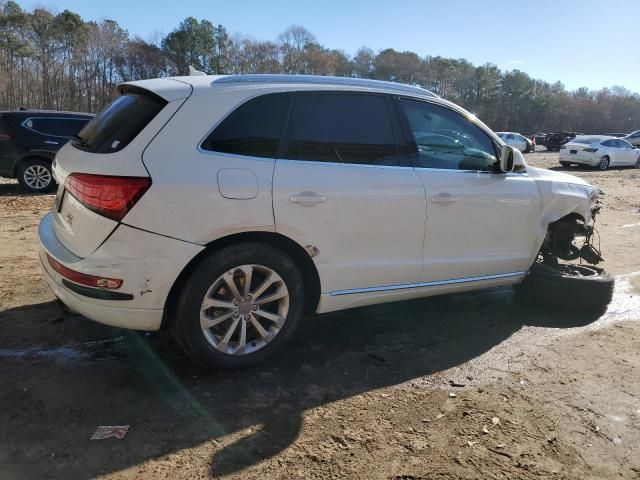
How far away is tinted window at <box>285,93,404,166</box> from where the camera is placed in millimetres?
3514

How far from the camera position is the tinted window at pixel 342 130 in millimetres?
3514

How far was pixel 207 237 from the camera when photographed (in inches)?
123

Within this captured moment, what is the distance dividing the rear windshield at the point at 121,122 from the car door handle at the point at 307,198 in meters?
0.99

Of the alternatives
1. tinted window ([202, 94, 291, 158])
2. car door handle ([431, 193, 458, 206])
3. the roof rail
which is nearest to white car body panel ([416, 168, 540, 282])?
car door handle ([431, 193, 458, 206])

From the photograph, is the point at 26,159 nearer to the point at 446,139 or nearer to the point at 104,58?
the point at 446,139

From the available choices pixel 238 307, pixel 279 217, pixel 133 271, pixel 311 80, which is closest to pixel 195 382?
pixel 238 307

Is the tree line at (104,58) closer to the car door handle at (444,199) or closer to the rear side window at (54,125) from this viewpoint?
the rear side window at (54,125)

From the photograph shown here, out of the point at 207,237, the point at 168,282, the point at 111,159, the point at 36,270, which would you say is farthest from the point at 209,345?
the point at 36,270

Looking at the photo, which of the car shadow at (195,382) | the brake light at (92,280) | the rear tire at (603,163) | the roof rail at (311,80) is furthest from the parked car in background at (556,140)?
the brake light at (92,280)

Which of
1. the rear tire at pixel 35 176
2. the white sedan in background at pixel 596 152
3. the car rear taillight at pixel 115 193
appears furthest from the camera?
the white sedan in background at pixel 596 152

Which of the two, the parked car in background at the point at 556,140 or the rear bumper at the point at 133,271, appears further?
the parked car in background at the point at 556,140

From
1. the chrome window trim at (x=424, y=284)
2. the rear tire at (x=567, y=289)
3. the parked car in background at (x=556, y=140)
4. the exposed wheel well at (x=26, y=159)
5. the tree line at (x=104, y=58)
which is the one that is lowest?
the rear tire at (x=567, y=289)

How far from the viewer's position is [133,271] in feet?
9.85

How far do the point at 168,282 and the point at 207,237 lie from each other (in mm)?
350
